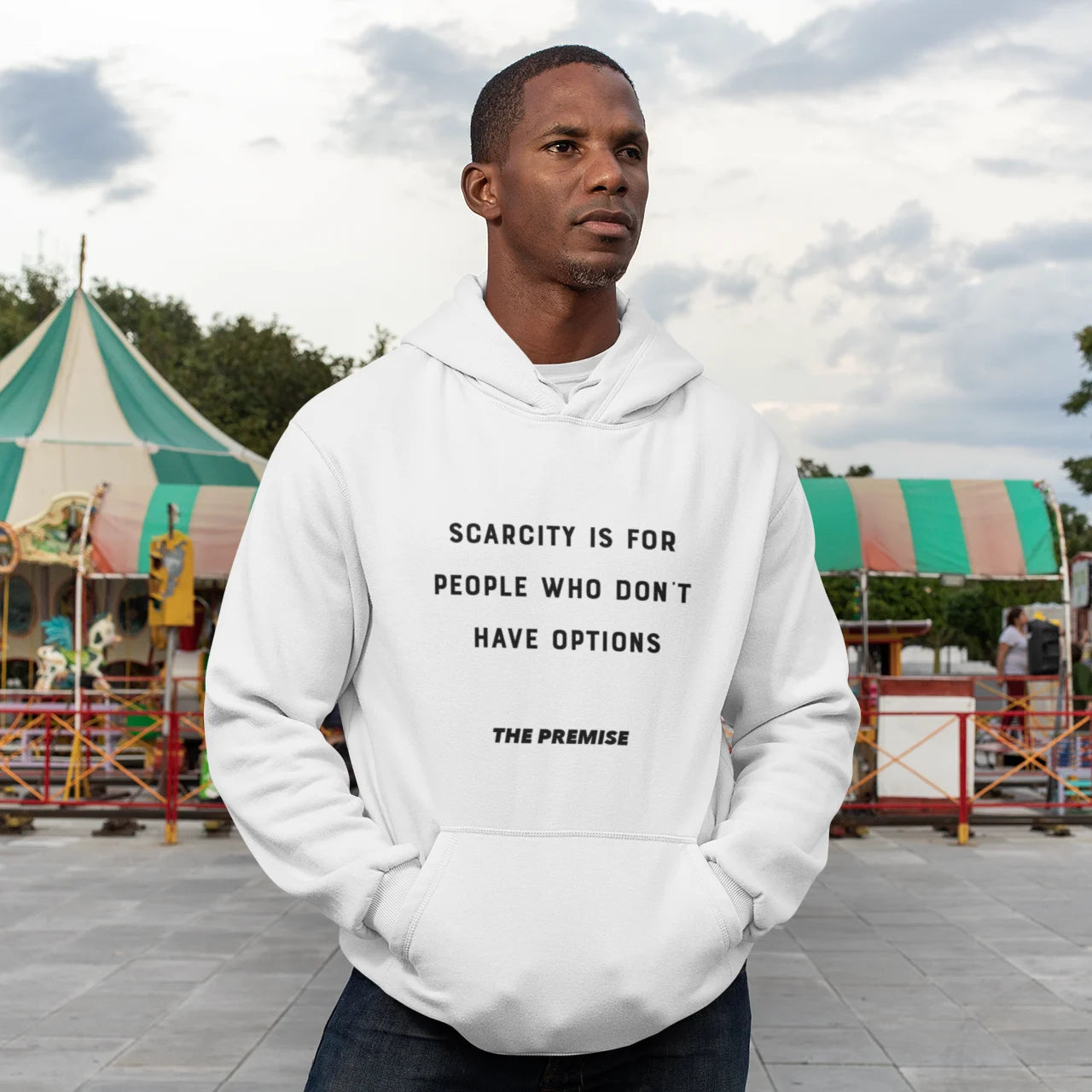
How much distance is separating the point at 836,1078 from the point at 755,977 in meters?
1.73

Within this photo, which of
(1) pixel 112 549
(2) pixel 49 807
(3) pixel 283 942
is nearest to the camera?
(3) pixel 283 942

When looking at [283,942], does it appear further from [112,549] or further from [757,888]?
[112,549]

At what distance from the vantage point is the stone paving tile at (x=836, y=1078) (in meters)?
5.75

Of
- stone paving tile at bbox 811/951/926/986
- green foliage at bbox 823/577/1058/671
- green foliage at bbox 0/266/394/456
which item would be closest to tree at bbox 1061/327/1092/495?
green foliage at bbox 823/577/1058/671

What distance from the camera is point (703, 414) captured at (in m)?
2.17

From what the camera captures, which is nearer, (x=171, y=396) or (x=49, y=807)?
(x=49, y=807)

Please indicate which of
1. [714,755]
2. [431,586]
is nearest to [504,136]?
[431,586]

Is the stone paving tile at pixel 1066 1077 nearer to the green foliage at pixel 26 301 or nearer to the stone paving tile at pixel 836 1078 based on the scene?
the stone paving tile at pixel 836 1078

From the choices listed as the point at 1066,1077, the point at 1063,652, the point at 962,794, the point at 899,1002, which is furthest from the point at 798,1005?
the point at 1063,652

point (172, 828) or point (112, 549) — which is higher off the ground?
point (112, 549)

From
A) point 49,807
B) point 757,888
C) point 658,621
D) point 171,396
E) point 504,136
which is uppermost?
point 171,396

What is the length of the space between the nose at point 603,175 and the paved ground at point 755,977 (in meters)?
4.53

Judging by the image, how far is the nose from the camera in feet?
6.75

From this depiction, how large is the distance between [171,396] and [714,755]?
23.8 metres
